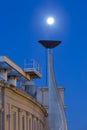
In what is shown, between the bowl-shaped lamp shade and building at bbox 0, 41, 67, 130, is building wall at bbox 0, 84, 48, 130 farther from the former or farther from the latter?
the bowl-shaped lamp shade

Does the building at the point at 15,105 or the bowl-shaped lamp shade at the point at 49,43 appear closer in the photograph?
the building at the point at 15,105

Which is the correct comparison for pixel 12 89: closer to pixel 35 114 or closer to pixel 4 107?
pixel 4 107

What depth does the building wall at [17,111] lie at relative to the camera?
40.3m

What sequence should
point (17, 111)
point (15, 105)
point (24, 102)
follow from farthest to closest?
point (24, 102), point (17, 111), point (15, 105)

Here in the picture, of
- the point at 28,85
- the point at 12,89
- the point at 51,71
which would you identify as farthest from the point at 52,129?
the point at 28,85

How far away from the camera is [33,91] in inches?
3199

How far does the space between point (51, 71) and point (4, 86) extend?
51.4ft

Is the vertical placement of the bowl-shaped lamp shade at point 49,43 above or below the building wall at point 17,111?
above

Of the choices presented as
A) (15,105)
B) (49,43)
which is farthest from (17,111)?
(49,43)

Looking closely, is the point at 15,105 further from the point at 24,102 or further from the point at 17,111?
the point at 24,102

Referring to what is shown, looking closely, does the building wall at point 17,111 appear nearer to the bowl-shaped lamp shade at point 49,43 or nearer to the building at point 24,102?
the building at point 24,102

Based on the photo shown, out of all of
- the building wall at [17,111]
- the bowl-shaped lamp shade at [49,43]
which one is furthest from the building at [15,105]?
the bowl-shaped lamp shade at [49,43]

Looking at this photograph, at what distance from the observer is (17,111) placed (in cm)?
4728

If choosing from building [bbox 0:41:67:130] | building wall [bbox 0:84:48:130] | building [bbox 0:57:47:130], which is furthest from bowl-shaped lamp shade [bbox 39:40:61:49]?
building wall [bbox 0:84:48:130]
